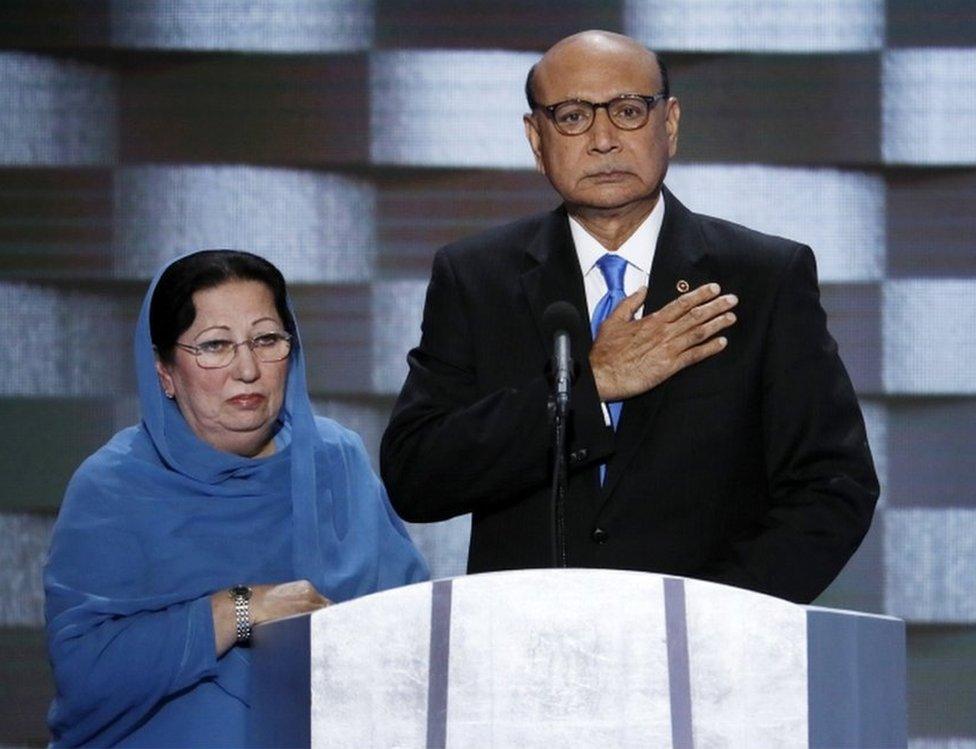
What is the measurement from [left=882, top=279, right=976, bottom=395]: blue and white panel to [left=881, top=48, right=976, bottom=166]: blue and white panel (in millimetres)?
270

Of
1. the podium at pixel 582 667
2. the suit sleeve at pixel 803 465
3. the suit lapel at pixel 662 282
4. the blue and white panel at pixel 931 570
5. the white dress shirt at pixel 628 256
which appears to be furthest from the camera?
the blue and white panel at pixel 931 570

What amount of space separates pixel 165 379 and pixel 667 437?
699 millimetres

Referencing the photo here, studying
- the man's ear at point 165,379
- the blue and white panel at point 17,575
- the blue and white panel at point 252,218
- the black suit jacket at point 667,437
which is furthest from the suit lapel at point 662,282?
the blue and white panel at point 17,575

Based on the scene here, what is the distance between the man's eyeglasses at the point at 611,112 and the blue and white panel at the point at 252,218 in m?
1.46

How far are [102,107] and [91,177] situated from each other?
151 mm

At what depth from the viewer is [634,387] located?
2010mm

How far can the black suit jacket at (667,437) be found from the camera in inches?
78.6

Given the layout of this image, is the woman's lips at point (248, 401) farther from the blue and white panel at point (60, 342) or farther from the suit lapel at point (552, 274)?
the blue and white panel at point (60, 342)

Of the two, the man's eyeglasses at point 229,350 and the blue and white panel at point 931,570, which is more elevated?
the man's eyeglasses at point 229,350

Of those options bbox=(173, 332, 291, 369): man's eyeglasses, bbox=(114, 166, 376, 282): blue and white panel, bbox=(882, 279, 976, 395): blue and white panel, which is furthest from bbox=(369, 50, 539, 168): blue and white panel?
bbox=(173, 332, 291, 369): man's eyeglasses

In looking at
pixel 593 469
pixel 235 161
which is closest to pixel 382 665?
pixel 593 469

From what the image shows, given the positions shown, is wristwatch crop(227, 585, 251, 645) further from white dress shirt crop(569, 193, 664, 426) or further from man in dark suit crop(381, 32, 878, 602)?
white dress shirt crop(569, 193, 664, 426)

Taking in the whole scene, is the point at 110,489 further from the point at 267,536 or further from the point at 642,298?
the point at 642,298

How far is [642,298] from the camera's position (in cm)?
207
